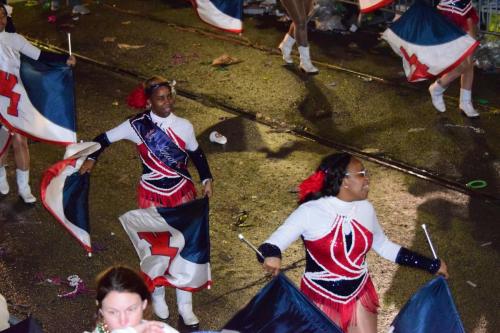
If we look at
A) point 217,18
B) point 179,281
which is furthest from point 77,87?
Answer: point 179,281

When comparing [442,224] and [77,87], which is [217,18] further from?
[442,224]

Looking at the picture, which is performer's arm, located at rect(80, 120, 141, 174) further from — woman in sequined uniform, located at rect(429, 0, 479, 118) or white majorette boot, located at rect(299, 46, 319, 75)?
white majorette boot, located at rect(299, 46, 319, 75)

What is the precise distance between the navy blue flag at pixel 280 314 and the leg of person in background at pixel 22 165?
416cm

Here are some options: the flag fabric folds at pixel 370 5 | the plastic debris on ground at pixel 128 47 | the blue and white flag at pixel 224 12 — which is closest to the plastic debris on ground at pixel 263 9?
the plastic debris on ground at pixel 128 47

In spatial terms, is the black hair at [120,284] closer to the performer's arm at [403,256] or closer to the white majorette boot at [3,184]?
the performer's arm at [403,256]

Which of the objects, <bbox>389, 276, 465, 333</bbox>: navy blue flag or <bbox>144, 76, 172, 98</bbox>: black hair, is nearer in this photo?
<bbox>389, 276, 465, 333</bbox>: navy blue flag

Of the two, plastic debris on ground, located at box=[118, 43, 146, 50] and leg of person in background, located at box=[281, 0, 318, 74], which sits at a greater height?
leg of person in background, located at box=[281, 0, 318, 74]

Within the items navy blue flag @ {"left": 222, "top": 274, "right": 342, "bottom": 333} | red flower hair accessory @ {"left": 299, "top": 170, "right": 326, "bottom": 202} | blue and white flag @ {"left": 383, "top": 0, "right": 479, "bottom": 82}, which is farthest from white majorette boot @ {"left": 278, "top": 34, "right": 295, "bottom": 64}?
navy blue flag @ {"left": 222, "top": 274, "right": 342, "bottom": 333}

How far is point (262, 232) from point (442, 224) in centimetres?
169

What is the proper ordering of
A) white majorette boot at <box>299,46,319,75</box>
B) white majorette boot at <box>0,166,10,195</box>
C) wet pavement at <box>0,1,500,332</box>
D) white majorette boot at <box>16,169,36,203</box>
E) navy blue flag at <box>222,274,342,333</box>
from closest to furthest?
navy blue flag at <box>222,274,342,333</box>, wet pavement at <box>0,1,500,332</box>, white majorette boot at <box>16,169,36,203</box>, white majorette boot at <box>0,166,10,195</box>, white majorette boot at <box>299,46,319,75</box>

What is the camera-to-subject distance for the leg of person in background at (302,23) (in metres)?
11.8

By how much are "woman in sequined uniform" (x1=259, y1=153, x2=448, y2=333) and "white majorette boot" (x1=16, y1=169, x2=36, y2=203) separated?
4.03 m

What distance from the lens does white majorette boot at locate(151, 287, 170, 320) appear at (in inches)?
275

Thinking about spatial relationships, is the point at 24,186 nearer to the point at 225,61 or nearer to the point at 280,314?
the point at 280,314
